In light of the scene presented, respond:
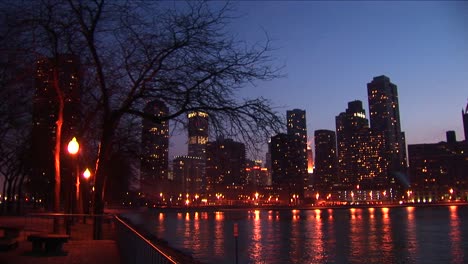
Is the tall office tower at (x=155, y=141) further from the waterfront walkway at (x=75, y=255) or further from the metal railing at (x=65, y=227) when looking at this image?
the waterfront walkway at (x=75, y=255)

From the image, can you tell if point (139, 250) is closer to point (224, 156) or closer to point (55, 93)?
point (224, 156)

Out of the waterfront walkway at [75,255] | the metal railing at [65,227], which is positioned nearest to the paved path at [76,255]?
the waterfront walkway at [75,255]

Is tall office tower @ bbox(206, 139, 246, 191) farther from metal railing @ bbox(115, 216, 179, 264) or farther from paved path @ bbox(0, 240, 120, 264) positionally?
paved path @ bbox(0, 240, 120, 264)

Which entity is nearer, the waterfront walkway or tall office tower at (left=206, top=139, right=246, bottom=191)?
tall office tower at (left=206, top=139, right=246, bottom=191)

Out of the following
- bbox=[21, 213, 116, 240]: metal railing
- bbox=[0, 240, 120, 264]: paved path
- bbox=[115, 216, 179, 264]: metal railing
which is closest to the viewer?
bbox=[115, 216, 179, 264]: metal railing

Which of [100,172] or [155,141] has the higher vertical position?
[155,141]

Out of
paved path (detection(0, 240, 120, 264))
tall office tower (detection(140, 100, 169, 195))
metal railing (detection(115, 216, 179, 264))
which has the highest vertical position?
tall office tower (detection(140, 100, 169, 195))

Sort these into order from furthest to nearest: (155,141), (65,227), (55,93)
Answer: (65,227)
(155,141)
(55,93)

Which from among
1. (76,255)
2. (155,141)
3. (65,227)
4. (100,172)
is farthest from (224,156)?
(65,227)

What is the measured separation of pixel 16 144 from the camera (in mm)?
34438

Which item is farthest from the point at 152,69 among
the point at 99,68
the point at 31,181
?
the point at 31,181

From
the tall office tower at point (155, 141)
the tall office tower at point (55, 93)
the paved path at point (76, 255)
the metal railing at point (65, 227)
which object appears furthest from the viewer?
the metal railing at point (65, 227)

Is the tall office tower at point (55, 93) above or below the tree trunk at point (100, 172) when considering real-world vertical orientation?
above

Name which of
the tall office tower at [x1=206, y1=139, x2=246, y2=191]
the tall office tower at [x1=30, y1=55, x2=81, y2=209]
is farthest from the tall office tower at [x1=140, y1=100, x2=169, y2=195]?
the tall office tower at [x1=30, y1=55, x2=81, y2=209]
